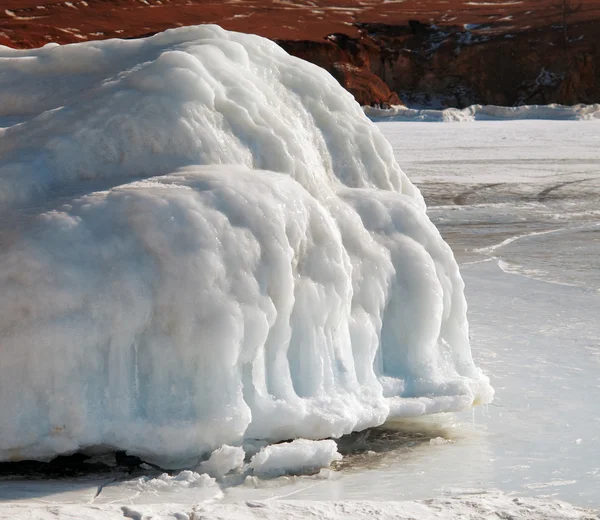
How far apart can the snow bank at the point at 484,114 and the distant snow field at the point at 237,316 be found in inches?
1008

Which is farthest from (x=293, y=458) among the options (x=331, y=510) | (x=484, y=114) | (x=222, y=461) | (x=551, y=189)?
(x=484, y=114)

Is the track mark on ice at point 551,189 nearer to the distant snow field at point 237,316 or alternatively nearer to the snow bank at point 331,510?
the distant snow field at point 237,316

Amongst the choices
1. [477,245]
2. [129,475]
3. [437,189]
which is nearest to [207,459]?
[129,475]

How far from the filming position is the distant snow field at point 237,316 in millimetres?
2836

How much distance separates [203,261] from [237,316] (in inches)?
7.3

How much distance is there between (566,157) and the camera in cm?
1584

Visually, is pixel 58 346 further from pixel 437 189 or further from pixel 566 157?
pixel 566 157

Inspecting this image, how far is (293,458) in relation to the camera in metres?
2.97

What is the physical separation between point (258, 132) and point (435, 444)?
1204 millimetres

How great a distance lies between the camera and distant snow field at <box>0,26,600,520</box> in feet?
9.30

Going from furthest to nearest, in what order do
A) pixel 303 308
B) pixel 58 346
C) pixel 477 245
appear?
pixel 477 245 → pixel 303 308 → pixel 58 346

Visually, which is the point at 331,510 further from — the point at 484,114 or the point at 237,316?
the point at 484,114

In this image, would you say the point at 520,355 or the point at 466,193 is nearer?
the point at 520,355

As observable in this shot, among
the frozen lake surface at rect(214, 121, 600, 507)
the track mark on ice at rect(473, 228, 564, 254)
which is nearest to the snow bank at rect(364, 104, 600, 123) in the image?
the frozen lake surface at rect(214, 121, 600, 507)
